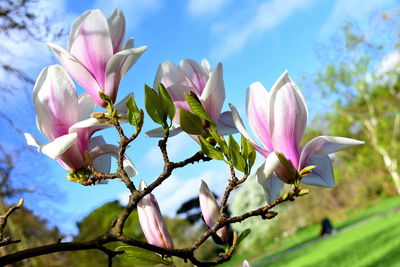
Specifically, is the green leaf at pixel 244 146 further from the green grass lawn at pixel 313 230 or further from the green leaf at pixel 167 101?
the green grass lawn at pixel 313 230

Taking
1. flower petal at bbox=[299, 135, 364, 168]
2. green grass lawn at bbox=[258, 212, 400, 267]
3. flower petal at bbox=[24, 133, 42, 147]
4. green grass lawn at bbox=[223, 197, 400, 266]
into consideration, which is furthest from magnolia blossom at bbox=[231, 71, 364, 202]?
green grass lawn at bbox=[223, 197, 400, 266]

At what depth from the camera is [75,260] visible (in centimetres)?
1002

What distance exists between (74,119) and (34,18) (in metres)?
6.38

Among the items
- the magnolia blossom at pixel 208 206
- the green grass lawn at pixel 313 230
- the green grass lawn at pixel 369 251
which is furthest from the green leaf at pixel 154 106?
the green grass lawn at pixel 313 230

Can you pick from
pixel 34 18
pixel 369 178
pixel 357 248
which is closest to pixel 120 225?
pixel 34 18

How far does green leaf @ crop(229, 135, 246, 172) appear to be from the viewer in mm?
507

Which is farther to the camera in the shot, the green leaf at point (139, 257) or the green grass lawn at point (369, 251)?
the green grass lawn at point (369, 251)

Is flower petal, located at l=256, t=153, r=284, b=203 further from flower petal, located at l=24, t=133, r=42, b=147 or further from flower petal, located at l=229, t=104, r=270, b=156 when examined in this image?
flower petal, located at l=24, t=133, r=42, b=147

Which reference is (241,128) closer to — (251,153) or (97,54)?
(251,153)

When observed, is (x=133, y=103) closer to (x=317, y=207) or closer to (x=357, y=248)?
(x=357, y=248)

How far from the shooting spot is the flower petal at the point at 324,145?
50 cm

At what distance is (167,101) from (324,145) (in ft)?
0.62

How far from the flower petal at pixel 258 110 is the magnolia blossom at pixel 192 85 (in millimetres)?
37

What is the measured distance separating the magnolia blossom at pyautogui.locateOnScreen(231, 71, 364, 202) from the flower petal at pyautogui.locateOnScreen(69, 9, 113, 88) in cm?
15
